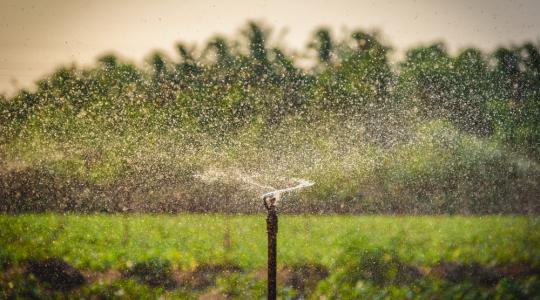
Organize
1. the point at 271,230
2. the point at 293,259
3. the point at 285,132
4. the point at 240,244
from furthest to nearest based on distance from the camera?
1. the point at 285,132
2. the point at 240,244
3. the point at 293,259
4. the point at 271,230

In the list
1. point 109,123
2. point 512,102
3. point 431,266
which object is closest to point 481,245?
point 431,266

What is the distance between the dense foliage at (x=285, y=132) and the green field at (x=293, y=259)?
17.7 ft

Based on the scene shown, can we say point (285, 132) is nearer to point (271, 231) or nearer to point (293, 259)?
point (293, 259)

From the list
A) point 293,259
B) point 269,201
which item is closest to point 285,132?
point 293,259

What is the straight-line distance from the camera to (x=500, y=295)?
4.64 meters

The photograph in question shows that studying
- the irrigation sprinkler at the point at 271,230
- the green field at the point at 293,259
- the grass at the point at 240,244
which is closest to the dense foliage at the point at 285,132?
the grass at the point at 240,244

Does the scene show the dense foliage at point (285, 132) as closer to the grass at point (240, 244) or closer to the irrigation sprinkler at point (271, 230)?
the grass at point (240, 244)

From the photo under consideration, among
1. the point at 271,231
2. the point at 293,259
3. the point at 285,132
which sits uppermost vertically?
the point at 285,132

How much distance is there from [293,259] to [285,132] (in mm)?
9232

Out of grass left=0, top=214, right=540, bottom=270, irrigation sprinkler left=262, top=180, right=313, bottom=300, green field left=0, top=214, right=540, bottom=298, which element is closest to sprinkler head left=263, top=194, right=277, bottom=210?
irrigation sprinkler left=262, top=180, right=313, bottom=300

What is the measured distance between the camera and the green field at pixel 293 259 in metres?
4.99

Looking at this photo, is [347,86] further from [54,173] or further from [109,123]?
[54,173]

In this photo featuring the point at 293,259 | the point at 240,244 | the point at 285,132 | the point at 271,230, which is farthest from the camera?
the point at 285,132

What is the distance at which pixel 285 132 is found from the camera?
49.1ft
